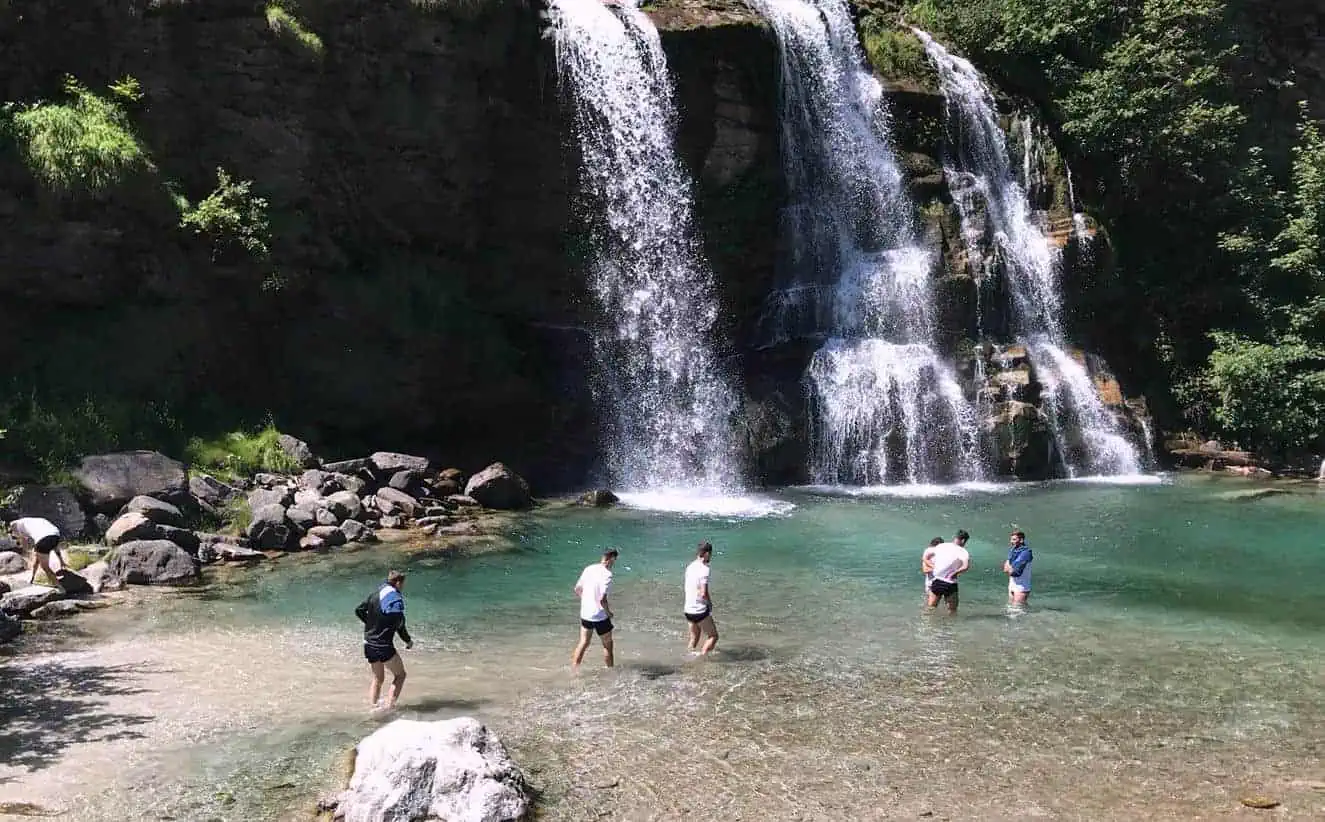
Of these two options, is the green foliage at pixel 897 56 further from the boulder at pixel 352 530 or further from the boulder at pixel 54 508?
the boulder at pixel 54 508

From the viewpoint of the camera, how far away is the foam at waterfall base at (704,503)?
88.8 ft

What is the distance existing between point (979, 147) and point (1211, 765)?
3162 centimetres

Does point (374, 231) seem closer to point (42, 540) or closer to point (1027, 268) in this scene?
point (42, 540)

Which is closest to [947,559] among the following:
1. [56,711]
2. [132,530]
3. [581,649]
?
[581,649]

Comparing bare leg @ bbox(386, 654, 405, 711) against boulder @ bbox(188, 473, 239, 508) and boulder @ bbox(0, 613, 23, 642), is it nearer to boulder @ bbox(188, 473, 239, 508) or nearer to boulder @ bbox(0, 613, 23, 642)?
boulder @ bbox(0, 613, 23, 642)

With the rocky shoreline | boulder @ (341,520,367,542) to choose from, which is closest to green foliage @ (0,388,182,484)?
the rocky shoreline

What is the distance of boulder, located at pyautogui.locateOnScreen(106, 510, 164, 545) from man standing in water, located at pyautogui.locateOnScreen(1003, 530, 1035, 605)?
16.1 meters

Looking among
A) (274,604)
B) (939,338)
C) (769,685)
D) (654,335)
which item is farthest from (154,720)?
(939,338)

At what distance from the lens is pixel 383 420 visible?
96.1 ft

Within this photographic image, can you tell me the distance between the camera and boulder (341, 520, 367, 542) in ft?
72.6

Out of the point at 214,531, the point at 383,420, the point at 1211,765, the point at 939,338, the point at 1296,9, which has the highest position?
the point at 1296,9

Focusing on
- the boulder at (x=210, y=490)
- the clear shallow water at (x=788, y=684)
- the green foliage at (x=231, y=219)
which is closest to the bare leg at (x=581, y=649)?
the clear shallow water at (x=788, y=684)

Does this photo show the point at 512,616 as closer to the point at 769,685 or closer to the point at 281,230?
the point at 769,685

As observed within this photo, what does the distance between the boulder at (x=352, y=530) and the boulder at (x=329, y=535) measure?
16cm
